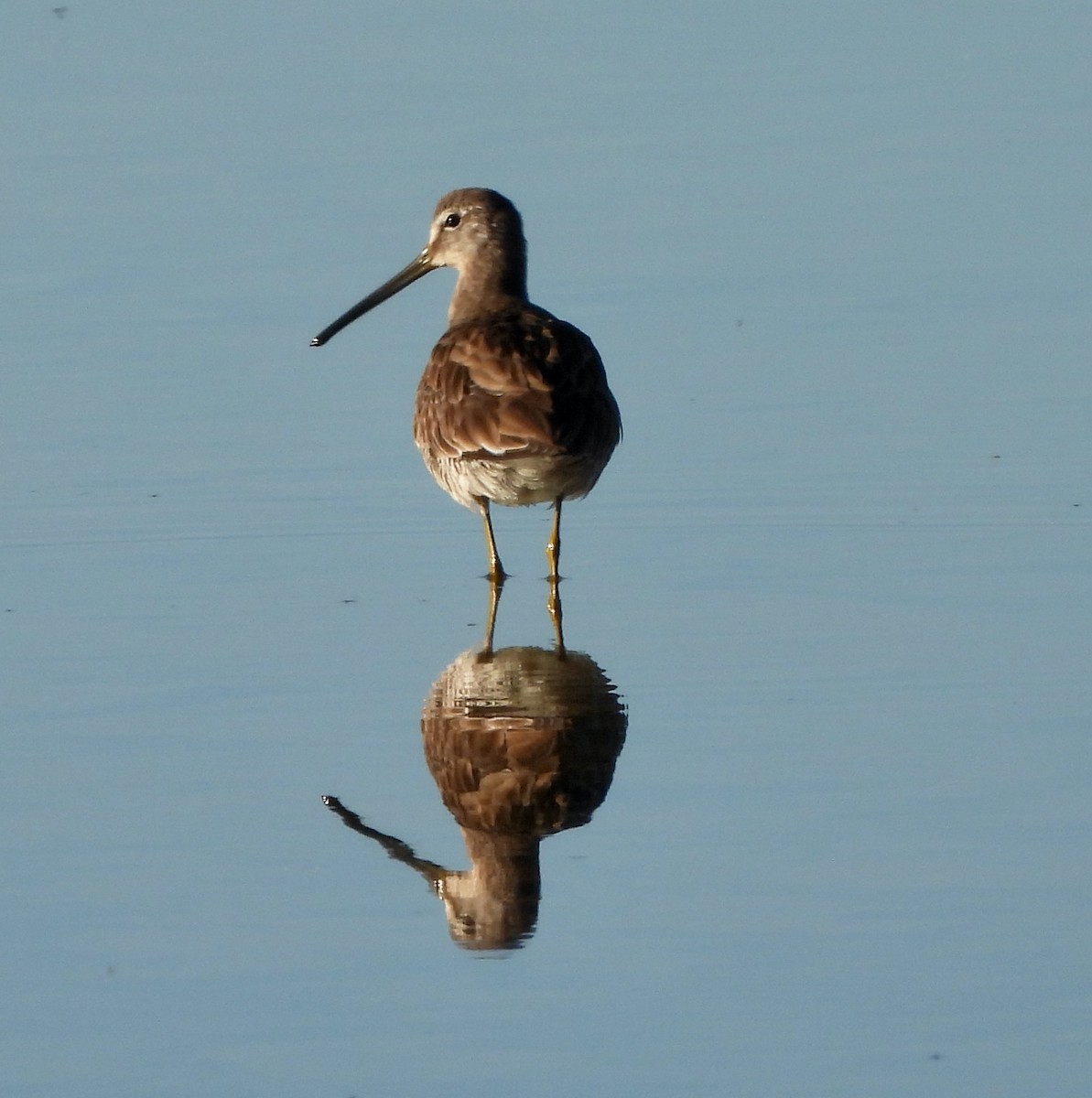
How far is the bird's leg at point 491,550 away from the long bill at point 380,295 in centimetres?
186

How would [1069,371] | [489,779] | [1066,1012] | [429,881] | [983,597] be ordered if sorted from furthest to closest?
[1069,371]
[983,597]
[489,779]
[429,881]
[1066,1012]

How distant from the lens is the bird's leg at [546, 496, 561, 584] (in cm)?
842

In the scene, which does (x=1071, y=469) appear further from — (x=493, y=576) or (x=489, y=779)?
(x=489, y=779)

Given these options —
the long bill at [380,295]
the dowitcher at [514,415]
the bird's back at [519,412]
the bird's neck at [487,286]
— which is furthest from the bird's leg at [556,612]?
the long bill at [380,295]

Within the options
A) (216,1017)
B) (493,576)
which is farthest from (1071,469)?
(216,1017)

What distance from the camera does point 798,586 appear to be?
7875 mm

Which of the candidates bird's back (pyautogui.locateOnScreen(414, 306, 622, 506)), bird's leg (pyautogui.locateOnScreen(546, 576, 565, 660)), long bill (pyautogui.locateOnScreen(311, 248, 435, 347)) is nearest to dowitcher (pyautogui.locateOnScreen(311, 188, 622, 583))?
bird's back (pyautogui.locateOnScreen(414, 306, 622, 506))

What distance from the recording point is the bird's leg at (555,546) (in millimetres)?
8422

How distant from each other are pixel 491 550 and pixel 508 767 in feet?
7.42

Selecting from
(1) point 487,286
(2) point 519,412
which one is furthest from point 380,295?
(2) point 519,412

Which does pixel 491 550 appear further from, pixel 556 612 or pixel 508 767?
pixel 508 767

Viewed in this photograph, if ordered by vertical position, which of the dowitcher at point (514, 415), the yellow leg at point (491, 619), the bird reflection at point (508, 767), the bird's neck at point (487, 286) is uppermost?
the bird's neck at point (487, 286)

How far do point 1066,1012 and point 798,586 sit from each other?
3267 mm

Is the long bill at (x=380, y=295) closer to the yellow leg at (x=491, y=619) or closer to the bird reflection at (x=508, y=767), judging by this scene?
the yellow leg at (x=491, y=619)
